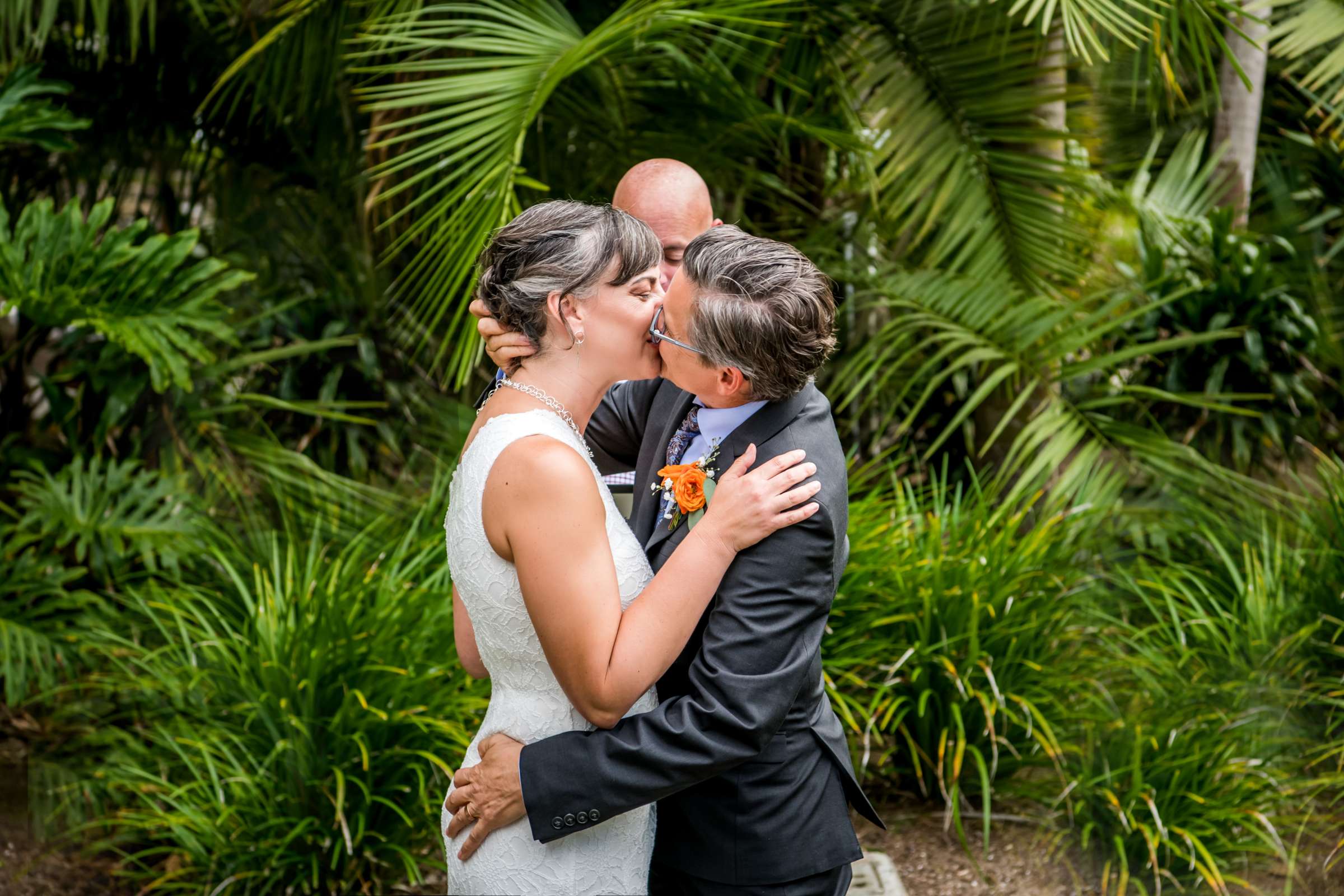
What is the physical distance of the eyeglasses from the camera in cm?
174

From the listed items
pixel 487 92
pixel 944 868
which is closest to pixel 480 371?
pixel 487 92

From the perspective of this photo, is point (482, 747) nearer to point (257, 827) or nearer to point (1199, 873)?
point (257, 827)

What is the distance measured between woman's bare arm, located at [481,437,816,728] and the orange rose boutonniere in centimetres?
11

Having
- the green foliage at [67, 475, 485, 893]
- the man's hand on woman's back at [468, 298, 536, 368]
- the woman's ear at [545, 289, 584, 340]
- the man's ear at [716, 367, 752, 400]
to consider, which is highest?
the woman's ear at [545, 289, 584, 340]

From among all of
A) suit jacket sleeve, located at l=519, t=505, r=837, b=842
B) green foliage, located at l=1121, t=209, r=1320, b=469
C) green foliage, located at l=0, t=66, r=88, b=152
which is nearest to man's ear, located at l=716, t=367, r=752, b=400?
suit jacket sleeve, located at l=519, t=505, r=837, b=842

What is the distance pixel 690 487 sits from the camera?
5.84 feet

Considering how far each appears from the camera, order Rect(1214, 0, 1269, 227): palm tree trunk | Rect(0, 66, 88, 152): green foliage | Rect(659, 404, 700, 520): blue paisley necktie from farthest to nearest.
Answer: Rect(1214, 0, 1269, 227): palm tree trunk, Rect(0, 66, 88, 152): green foliage, Rect(659, 404, 700, 520): blue paisley necktie

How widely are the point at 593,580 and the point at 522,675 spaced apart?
296mm

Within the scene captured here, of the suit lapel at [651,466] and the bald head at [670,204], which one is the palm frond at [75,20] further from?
the suit lapel at [651,466]

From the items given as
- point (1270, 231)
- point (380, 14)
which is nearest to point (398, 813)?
point (380, 14)

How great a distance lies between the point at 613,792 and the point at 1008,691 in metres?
2.18

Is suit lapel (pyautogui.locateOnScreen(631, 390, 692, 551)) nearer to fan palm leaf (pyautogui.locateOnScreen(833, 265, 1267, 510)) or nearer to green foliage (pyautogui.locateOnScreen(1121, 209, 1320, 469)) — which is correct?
fan palm leaf (pyautogui.locateOnScreen(833, 265, 1267, 510))

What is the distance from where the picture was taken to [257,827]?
3.10 meters

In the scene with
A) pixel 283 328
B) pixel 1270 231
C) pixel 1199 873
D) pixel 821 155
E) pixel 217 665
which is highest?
pixel 821 155
